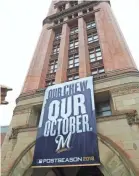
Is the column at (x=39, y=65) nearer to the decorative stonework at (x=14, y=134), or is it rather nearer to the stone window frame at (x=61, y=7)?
the decorative stonework at (x=14, y=134)

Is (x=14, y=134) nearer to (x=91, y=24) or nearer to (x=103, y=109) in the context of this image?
(x=103, y=109)

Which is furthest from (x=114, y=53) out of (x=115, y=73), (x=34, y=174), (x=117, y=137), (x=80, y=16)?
(x=80, y=16)

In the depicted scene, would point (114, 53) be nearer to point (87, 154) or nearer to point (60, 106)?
point (60, 106)

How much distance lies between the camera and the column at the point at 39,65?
53.6 feet

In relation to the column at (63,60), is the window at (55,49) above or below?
above

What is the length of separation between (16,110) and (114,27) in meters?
13.8

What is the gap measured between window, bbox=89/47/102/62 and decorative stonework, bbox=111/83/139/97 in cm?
636

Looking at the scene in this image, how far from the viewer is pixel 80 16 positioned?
→ 1034 inches

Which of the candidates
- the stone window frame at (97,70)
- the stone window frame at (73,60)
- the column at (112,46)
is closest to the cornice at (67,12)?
the column at (112,46)

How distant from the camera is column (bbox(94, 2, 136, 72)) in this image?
13.8 meters

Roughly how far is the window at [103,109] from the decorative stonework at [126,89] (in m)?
1.22

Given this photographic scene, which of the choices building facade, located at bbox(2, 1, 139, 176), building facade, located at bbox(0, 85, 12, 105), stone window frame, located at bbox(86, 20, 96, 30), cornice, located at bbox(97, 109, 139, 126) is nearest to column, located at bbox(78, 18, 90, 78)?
building facade, located at bbox(2, 1, 139, 176)

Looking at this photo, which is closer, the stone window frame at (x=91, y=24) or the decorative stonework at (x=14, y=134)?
the decorative stonework at (x=14, y=134)

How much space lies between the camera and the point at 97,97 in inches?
492
